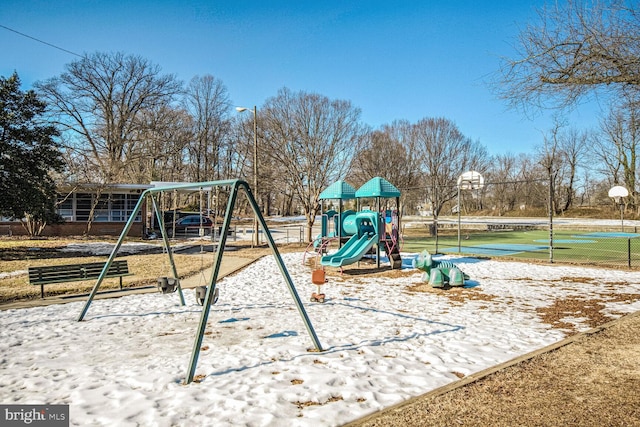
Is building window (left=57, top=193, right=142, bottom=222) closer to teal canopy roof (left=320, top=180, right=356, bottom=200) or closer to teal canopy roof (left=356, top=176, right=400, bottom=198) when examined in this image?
teal canopy roof (left=320, top=180, right=356, bottom=200)

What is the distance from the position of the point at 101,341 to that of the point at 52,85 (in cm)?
3549

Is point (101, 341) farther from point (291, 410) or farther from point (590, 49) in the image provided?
point (590, 49)

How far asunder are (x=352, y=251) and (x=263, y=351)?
8.02m

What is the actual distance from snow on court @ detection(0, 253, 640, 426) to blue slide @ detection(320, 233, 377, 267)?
8.60 ft

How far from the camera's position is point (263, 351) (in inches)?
226

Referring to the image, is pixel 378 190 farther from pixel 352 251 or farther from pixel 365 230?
pixel 352 251

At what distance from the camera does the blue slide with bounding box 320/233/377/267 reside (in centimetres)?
1308

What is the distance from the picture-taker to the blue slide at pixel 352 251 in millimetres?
13078

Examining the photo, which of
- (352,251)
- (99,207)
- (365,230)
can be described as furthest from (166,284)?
(99,207)

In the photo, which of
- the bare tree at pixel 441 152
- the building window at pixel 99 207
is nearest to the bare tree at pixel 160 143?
the building window at pixel 99 207

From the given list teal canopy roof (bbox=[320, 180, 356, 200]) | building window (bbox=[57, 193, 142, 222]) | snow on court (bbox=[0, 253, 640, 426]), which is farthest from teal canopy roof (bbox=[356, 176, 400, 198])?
building window (bbox=[57, 193, 142, 222])

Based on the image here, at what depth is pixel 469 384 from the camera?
454cm

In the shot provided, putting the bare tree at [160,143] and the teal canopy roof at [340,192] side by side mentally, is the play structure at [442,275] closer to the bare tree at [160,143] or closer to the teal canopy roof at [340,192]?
the teal canopy roof at [340,192]

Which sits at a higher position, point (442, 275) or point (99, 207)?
point (99, 207)
